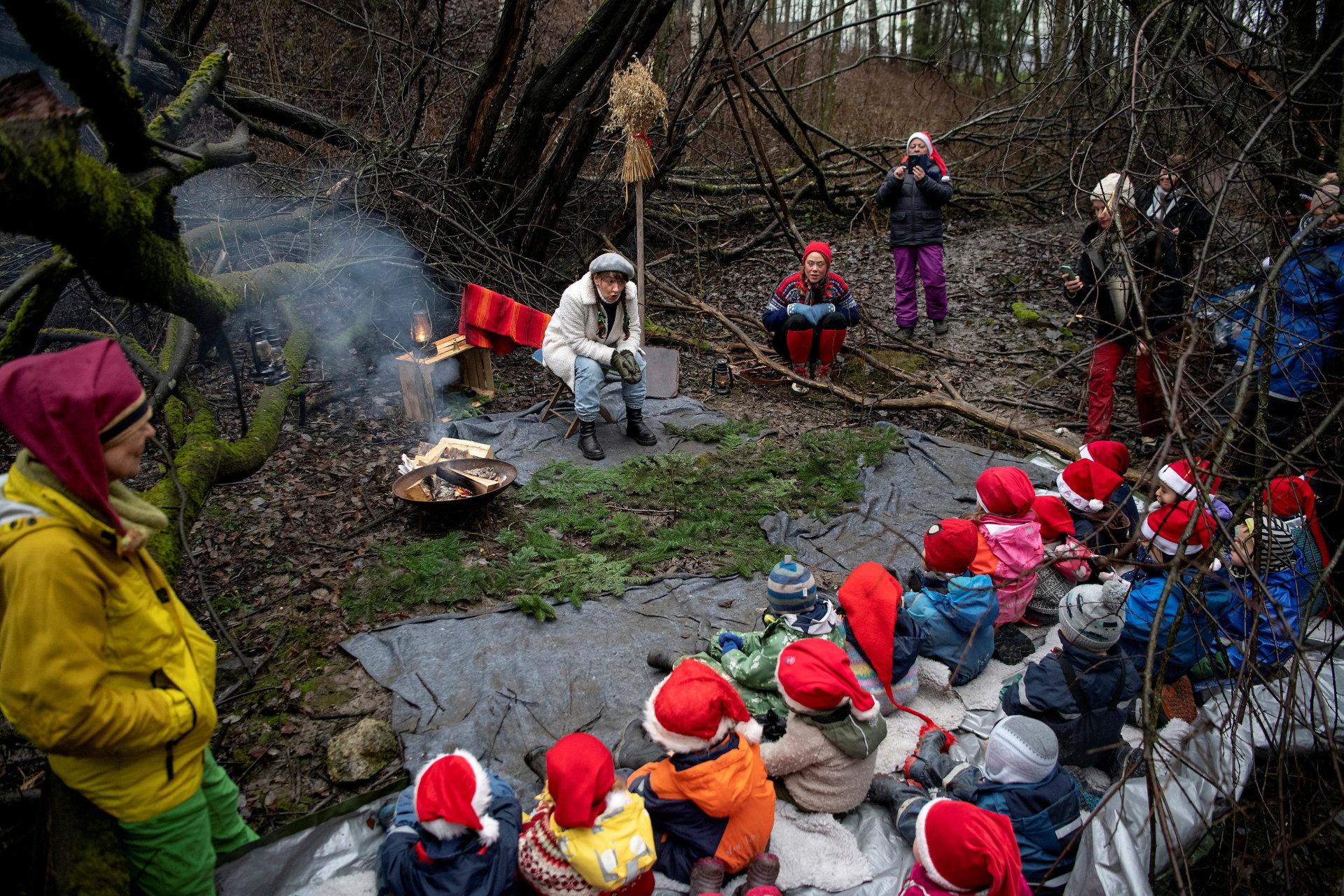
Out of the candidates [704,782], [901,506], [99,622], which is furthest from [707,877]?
[901,506]

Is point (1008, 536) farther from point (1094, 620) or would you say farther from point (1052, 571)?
point (1094, 620)

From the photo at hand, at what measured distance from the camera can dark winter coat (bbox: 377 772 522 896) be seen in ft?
7.42

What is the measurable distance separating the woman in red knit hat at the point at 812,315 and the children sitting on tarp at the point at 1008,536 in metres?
3.42

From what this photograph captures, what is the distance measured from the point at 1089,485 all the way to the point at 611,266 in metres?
3.53

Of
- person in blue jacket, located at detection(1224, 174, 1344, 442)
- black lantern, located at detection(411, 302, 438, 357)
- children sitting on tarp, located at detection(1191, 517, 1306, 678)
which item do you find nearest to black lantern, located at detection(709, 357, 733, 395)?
black lantern, located at detection(411, 302, 438, 357)

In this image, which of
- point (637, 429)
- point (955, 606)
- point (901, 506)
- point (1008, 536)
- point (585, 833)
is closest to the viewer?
point (585, 833)

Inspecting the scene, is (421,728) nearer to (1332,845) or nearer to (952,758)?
(952,758)

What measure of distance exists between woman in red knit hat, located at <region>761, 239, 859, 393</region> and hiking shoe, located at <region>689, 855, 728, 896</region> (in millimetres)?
5119

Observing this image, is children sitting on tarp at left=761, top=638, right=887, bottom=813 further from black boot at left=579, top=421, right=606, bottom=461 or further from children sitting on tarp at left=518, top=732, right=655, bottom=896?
black boot at left=579, top=421, right=606, bottom=461

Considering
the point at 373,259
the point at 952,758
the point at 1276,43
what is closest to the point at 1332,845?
the point at 952,758

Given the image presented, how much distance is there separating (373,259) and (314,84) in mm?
6056

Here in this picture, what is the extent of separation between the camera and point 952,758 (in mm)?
3082

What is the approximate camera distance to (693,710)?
2.41 metres

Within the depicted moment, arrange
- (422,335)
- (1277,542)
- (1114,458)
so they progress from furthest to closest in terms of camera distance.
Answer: (422,335) → (1114,458) → (1277,542)
